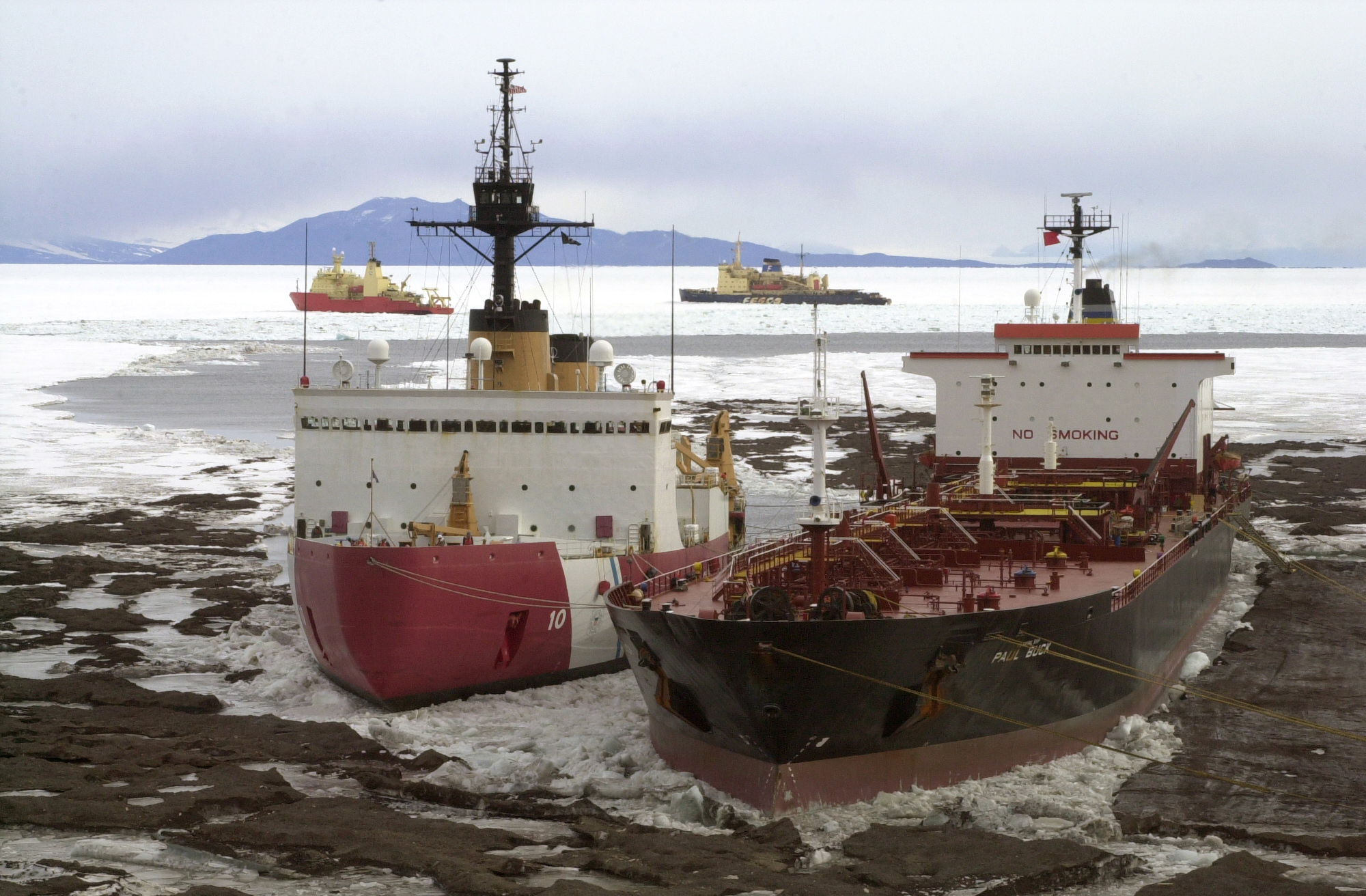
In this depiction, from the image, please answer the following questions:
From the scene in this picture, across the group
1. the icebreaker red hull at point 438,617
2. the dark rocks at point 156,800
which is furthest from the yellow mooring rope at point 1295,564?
the dark rocks at point 156,800

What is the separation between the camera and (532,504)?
22.0 m

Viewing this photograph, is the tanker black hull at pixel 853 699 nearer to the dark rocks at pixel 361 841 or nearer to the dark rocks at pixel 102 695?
the dark rocks at pixel 361 841

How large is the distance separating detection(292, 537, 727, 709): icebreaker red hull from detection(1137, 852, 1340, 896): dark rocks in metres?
9.40

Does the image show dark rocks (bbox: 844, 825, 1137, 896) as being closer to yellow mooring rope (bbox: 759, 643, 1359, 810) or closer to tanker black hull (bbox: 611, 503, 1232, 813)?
tanker black hull (bbox: 611, 503, 1232, 813)

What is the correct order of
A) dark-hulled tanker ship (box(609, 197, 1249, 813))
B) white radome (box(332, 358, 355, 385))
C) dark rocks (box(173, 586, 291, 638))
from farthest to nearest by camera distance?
1. dark rocks (box(173, 586, 291, 638))
2. white radome (box(332, 358, 355, 385))
3. dark-hulled tanker ship (box(609, 197, 1249, 813))

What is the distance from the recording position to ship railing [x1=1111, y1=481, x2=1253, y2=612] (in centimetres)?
1874

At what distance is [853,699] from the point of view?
604 inches

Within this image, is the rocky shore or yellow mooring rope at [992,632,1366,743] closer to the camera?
the rocky shore

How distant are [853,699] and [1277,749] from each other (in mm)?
5860

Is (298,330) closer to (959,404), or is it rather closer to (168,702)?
(959,404)

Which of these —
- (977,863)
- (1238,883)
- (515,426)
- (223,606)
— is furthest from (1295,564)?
(223,606)

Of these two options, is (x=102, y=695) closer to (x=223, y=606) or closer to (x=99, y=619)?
(x=99, y=619)

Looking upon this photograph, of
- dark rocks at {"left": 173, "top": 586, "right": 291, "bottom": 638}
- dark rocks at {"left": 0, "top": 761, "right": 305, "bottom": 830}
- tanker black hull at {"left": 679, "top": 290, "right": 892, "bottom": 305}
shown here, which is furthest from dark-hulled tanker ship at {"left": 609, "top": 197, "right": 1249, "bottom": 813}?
tanker black hull at {"left": 679, "top": 290, "right": 892, "bottom": 305}

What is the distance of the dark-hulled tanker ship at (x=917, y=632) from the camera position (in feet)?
50.1
